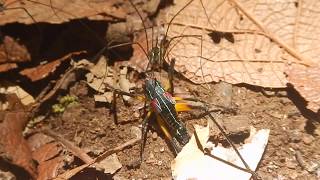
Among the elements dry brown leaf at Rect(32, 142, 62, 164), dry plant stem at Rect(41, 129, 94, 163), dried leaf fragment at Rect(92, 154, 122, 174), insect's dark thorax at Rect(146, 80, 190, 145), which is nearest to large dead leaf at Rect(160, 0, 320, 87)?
insect's dark thorax at Rect(146, 80, 190, 145)

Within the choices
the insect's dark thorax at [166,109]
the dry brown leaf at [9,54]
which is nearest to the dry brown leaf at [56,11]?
the dry brown leaf at [9,54]

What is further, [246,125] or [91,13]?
[91,13]

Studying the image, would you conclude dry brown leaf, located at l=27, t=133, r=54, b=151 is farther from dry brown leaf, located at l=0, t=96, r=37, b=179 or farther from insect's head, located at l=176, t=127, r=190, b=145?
insect's head, located at l=176, t=127, r=190, b=145

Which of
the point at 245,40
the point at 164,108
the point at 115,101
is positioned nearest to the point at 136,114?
the point at 115,101

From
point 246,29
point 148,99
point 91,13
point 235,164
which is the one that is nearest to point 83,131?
point 148,99

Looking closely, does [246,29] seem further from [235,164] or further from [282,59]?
[235,164]

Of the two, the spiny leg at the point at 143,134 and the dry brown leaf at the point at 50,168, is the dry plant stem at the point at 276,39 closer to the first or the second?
the spiny leg at the point at 143,134
